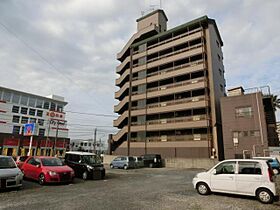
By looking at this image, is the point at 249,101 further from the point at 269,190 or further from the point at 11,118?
the point at 11,118

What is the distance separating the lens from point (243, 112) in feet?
98.5

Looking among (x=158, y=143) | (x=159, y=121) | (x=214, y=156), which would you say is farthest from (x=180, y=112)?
(x=214, y=156)

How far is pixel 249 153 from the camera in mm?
28531

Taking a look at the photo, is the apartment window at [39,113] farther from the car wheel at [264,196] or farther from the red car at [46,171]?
the car wheel at [264,196]

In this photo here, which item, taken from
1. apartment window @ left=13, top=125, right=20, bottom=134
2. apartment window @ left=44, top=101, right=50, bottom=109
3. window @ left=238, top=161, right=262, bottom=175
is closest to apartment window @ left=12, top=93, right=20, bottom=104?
apartment window @ left=13, top=125, right=20, bottom=134

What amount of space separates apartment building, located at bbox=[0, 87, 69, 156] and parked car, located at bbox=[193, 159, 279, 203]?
4423 cm

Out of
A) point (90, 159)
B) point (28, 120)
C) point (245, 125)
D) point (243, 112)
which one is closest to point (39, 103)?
point (28, 120)

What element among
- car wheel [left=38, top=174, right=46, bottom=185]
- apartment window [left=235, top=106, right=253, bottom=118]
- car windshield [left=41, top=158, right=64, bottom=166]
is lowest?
car wheel [left=38, top=174, right=46, bottom=185]

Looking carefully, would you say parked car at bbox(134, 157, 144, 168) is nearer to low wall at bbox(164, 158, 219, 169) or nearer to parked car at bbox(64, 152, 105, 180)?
low wall at bbox(164, 158, 219, 169)

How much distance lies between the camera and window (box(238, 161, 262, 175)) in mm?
8516

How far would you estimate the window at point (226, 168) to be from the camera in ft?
29.8

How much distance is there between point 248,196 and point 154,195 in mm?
3965

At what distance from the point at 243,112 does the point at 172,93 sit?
11838 mm

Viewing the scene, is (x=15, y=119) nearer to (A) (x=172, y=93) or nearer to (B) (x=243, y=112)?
(A) (x=172, y=93)
